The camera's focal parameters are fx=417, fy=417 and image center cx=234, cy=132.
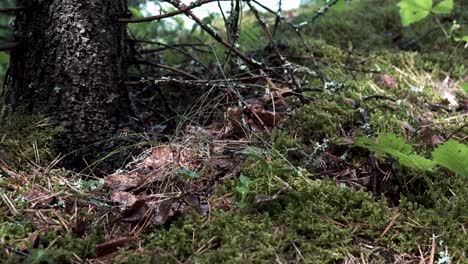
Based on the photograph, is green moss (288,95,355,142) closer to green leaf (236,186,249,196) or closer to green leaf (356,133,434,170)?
green leaf (356,133,434,170)

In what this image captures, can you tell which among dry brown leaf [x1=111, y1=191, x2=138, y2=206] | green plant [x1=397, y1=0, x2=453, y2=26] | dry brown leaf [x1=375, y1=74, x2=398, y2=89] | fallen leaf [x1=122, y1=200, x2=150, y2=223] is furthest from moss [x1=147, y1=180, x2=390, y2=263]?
green plant [x1=397, y1=0, x2=453, y2=26]

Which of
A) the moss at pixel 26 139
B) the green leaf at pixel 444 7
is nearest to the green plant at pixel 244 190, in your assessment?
the moss at pixel 26 139

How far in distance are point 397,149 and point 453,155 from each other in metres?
0.21

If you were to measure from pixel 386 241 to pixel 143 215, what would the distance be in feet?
3.16

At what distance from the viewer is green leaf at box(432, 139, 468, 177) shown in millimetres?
1613

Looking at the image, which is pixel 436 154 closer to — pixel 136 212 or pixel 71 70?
pixel 136 212

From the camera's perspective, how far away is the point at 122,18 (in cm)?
234

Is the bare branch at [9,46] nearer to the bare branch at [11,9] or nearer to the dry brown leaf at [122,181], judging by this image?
the bare branch at [11,9]

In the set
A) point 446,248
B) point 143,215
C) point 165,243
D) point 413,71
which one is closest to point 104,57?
point 143,215

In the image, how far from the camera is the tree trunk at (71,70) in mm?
2170

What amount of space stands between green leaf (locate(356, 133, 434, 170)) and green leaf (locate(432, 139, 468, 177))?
0.05 meters

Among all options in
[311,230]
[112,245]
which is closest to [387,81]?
[311,230]

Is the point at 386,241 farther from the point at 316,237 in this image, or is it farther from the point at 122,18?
the point at 122,18

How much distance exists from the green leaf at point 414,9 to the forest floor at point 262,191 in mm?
909
